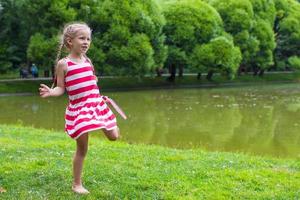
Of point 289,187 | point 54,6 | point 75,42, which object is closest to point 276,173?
point 289,187

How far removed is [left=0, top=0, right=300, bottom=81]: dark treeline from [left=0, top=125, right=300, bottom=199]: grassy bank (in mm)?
30310

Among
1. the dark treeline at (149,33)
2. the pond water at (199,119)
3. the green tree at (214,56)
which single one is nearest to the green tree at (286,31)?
the dark treeline at (149,33)

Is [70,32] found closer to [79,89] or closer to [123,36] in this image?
[79,89]

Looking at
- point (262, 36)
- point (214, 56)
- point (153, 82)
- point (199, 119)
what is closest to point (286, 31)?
point (262, 36)

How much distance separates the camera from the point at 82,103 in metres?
6.41

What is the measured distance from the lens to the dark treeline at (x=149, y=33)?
40.5 m

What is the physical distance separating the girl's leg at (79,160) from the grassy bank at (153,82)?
1324 inches

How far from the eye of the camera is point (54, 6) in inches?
1558

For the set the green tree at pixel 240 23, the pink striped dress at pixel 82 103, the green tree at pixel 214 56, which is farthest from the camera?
the green tree at pixel 240 23

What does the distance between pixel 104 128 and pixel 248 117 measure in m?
20.8

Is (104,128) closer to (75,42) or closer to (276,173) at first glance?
(75,42)

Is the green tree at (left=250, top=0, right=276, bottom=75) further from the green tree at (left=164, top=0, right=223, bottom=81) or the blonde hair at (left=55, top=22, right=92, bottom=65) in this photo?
the blonde hair at (left=55, top=22, right=92, bottom=65)

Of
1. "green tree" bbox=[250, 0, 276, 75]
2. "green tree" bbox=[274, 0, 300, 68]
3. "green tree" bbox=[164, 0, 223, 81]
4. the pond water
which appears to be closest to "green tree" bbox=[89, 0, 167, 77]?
the pond water

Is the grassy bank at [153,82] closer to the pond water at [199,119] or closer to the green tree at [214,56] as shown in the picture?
the green tree at [214,56]
